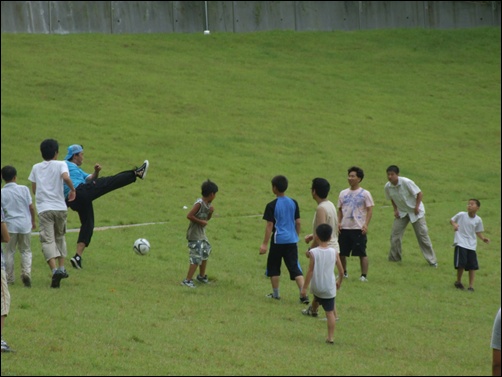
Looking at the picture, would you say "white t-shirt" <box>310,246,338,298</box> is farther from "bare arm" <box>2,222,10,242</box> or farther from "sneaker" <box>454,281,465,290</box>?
"sneaker" <box>454,281,465,290</box>

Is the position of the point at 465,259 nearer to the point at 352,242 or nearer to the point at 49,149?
the point at 352,242

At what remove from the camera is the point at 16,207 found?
45.1ft

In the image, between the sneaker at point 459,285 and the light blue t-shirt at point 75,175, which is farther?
the sneaker at point 459,285

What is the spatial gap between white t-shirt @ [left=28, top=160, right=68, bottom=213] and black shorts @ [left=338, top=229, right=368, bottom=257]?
5.61 m

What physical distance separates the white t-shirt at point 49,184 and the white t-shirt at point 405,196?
321 inches

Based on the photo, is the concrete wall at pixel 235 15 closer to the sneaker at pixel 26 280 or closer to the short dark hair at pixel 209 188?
the short dark hair at pixel 209 188

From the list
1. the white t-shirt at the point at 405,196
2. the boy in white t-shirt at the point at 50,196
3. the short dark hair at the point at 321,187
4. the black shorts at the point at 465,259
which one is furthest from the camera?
the white t-shirt at the point at 405,196

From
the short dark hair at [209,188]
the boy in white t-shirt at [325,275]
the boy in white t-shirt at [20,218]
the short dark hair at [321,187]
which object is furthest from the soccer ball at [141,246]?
the boy in white t-shirt at [325,275]

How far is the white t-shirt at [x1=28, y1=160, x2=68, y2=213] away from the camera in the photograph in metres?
14.1

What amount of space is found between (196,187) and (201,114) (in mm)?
10320

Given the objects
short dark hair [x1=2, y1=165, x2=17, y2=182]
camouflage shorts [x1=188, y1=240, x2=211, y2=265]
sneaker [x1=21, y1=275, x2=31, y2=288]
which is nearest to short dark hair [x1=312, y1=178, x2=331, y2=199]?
camouflage shorts [x1=188, y1=240, x2=211, y2=265]

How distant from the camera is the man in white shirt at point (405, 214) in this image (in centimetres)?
1989

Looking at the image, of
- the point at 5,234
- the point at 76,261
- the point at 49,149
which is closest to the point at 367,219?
the point at 76,261

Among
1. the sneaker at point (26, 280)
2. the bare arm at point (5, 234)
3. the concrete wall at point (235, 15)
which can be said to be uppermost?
the concrete wall at point (235, 15)
